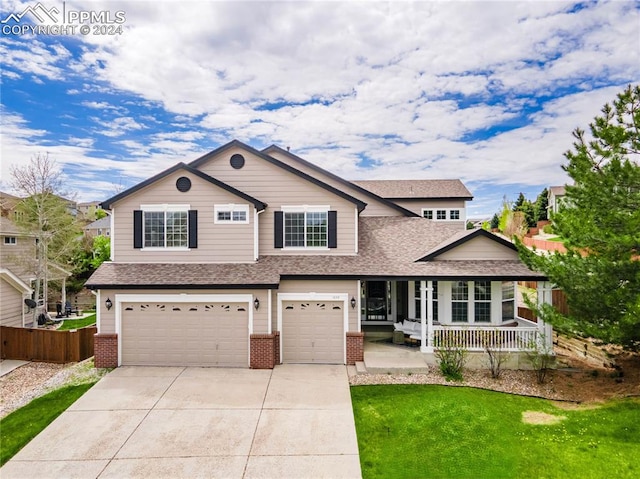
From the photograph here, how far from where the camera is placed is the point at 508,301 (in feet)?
43.2

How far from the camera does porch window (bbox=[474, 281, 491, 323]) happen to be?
12688 mm

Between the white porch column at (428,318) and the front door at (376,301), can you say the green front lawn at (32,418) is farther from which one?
the white porch column at (428,318)

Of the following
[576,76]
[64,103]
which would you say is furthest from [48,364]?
[576,76]

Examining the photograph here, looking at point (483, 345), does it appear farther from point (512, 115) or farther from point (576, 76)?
point (512, 115)

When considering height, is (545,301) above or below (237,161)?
below

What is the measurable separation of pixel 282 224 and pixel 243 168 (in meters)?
2.68

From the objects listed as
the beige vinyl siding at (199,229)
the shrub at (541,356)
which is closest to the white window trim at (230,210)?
the beige vinyl siding at (199,229)

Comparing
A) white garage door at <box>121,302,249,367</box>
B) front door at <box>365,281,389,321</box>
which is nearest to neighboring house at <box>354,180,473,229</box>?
front door at <box>365,281,389,321</box>

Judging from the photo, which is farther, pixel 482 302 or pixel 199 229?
pixel 482 302

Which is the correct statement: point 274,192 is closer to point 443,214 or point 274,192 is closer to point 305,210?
point 305,210

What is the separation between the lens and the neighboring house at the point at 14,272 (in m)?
17.0

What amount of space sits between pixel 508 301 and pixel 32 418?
15063 millimetres

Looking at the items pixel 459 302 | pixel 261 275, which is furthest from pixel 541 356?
pixel 261 275

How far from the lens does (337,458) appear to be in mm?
6891
